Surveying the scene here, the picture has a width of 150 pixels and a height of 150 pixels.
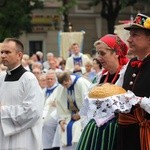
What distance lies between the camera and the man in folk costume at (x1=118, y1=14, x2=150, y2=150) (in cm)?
445

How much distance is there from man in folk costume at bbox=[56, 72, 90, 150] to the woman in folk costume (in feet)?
7.45

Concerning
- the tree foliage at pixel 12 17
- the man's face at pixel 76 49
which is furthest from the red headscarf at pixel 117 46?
the tree foliage at pixel 12 17

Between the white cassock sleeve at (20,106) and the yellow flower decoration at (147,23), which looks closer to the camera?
the yellow flower decoration at (147,23)

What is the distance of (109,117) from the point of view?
4891mm

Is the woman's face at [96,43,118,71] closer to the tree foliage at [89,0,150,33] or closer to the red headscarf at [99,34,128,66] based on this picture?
the red headscarf at [99,34,128,66]

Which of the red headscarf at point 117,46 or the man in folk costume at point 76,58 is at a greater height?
the red headscarf at point 117,46

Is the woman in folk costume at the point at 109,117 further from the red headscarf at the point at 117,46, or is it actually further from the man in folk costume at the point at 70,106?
the man in folk costume at the point at 70,106

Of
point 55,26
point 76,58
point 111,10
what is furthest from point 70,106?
point 55,26

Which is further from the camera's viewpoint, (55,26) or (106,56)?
(55,26)

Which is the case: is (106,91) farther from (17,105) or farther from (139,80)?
→ (17,105)

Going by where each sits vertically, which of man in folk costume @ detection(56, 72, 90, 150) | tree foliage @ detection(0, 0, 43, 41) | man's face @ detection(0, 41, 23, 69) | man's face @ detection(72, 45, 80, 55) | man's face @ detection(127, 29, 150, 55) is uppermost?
tree foliage @ detection(0, 0, 43, 41)

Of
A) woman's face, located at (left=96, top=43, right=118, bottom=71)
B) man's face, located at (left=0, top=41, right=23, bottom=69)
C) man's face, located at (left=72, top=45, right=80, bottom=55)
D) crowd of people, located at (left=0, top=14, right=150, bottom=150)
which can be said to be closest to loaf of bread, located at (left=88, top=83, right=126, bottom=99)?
crowd of people, located at (left=0, top=14, right=150, bottom=150)

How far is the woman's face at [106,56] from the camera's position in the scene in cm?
569

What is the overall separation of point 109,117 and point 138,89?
534 millimetres
